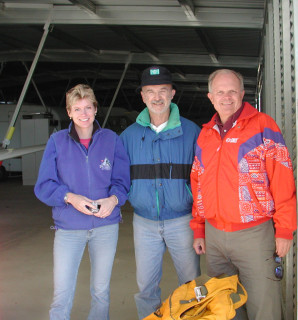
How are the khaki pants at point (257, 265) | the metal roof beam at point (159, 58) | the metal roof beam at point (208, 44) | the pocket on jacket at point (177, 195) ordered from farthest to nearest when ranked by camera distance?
the metal roof beam at point (159, 58) → the metal roof beam at point (208, 44) → the pocket on jacket at point (177, 195) → the khaki pants at point (257, 265)

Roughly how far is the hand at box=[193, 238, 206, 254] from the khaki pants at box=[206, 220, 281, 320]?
270 mm

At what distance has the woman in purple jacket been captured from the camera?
2.80 m

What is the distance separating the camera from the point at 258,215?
245 cm

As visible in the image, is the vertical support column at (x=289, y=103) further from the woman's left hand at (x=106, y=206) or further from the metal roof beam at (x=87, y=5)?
the metal roof beam at (x=87, y=5)

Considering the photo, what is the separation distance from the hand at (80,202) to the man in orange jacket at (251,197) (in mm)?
802

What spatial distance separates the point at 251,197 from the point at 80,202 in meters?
1.14

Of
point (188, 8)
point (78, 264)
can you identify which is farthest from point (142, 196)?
point (188, 8)

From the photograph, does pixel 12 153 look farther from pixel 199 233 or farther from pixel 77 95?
pixel 199 233

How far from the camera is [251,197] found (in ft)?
8.04

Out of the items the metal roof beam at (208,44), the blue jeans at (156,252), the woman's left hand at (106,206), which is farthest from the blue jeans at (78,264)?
the metal roof beam at (208,44)

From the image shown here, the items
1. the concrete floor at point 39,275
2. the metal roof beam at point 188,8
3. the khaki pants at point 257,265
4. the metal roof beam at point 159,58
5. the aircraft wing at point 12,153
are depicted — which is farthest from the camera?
the metal roof beam at point 159,58

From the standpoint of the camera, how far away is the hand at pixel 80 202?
108 inches

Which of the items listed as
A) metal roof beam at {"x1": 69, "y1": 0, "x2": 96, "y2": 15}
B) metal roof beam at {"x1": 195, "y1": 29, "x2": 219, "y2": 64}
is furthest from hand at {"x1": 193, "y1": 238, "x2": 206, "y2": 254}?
metal roof beam at {"x1": 195, "y1": 29, "x2": 219, "y2": 64}

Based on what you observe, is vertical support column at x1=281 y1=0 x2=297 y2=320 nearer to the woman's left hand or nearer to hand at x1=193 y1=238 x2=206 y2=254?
hand at x1=193 y1=238 x2=206 y2=254
